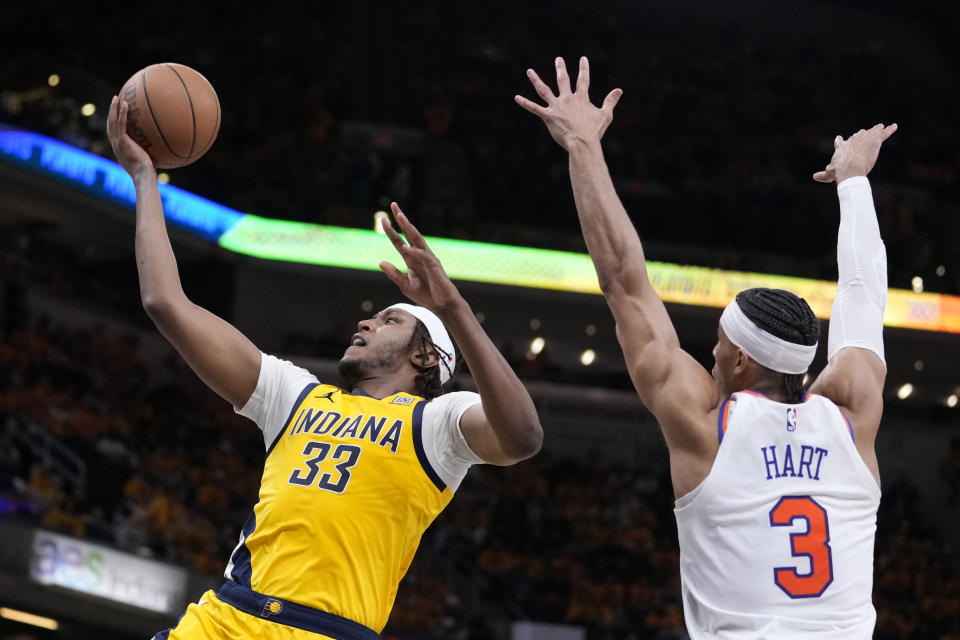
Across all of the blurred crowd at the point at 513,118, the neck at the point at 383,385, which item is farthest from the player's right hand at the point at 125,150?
the blurred crowd at the point at 513,118

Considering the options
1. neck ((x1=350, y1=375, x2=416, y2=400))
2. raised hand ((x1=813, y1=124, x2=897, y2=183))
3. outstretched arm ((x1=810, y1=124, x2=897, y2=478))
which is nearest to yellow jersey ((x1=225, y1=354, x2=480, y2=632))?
neck ((x1=350, y1=375, x2=416, y2=400))

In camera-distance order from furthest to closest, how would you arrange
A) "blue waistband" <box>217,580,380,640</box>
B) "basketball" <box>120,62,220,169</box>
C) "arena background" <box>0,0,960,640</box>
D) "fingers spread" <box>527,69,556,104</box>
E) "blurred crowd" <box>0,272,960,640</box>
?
"arena background" <box>0,0,960,640</box>
"blurred crowd" <box>0,272,960,640</box>
"basketball" <box>120,62,220,169</box>
"blue waistband" <box>217,580,380,640</box>
"fingers spread" <box>527,69,556,104</box>

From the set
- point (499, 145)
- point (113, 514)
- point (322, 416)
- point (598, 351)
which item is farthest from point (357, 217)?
point (322, 416)

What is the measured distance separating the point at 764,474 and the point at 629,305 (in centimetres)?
51

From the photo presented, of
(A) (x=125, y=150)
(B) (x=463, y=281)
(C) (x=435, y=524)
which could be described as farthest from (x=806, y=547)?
(B) (x=463, y=281)

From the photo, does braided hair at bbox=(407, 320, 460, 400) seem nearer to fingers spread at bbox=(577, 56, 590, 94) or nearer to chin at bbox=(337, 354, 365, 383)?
chin at bbox=(337, 354, 365, 383)

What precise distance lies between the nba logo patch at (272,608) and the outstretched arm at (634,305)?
117cm

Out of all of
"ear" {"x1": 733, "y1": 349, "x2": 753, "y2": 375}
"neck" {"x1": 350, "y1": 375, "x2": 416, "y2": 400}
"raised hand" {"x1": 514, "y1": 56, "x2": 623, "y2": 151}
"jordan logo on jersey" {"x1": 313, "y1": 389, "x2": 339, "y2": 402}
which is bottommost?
"ear" {"x1": 733, "y1": 349, "x2": 753, "y2": 375}

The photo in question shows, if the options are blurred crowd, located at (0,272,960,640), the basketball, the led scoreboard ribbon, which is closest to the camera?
the basketball

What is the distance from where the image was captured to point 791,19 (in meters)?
28.8

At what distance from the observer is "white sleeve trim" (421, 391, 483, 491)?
326 centimetres

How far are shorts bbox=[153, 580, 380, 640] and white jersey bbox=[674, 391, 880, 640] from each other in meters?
0.98

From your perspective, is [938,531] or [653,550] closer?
[653,550]

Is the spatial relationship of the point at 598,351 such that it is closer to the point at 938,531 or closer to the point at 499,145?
the point at 499,145
